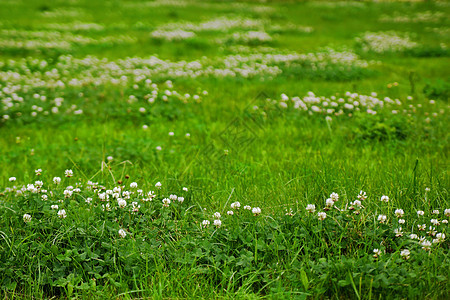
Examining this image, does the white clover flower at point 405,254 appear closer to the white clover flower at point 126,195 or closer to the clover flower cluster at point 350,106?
the white clover flower at point 126,195

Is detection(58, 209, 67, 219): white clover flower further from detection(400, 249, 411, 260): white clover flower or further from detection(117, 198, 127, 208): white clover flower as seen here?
detection(400, 249, 411, 260): white clover flower

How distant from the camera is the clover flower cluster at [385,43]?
12.4 meters

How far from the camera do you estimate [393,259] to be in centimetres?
250

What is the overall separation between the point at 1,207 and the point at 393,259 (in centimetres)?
307

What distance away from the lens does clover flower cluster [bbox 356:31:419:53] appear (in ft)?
40.5

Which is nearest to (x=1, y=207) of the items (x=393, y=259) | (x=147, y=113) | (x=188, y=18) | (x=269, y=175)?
A: (x=269, y=175)

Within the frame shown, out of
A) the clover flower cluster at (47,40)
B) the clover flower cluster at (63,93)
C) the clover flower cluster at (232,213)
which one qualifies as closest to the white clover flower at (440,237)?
the clover flower cluster at (232,213)

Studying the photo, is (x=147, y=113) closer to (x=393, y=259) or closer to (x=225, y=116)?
(x=225, y=116)

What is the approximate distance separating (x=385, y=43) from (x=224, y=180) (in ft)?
38.3

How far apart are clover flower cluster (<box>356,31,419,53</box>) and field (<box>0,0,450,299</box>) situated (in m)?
1.71

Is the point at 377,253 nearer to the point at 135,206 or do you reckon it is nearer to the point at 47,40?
the point at 135,206

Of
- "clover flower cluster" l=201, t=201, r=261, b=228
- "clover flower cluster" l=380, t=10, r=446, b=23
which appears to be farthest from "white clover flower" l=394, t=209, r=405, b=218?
"clover flower cluster" l=380, t=10, r=446, b=23

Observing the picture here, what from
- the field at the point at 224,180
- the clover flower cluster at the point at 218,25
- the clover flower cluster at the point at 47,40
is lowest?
the field at the point at 224,180

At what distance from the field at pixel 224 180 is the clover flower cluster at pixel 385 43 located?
1707 mm
